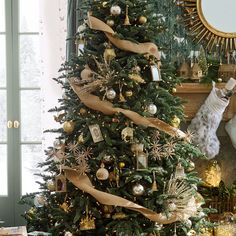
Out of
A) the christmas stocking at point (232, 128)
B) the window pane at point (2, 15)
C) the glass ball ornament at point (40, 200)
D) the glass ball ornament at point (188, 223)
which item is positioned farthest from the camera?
the window pane at point (2, 15)

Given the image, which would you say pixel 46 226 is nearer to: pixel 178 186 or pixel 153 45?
pixel 178 186

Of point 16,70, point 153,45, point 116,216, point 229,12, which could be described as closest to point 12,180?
point 16,70

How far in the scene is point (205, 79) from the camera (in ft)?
11.1

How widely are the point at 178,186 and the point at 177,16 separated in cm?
128

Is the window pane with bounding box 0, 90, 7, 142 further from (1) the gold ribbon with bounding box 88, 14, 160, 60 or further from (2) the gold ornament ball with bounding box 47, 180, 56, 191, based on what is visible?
(1) the gold ribbon with bounding box 88, 14, 160, 60

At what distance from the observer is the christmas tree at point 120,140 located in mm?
2586

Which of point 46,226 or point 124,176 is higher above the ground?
point 124,176

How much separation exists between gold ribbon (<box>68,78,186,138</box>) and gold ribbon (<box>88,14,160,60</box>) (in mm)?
225

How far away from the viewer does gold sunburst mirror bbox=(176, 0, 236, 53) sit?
134 inches

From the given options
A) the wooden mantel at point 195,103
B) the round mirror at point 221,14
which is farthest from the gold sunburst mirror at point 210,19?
the wooden mantel at point 195,103

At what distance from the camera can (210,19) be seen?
342 centimetres

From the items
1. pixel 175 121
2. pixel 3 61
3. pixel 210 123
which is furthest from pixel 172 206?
pixel 3 61

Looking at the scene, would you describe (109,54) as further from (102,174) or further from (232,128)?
(232,128)

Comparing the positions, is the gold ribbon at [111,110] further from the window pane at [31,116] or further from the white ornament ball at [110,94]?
the window pane at [31,116]
